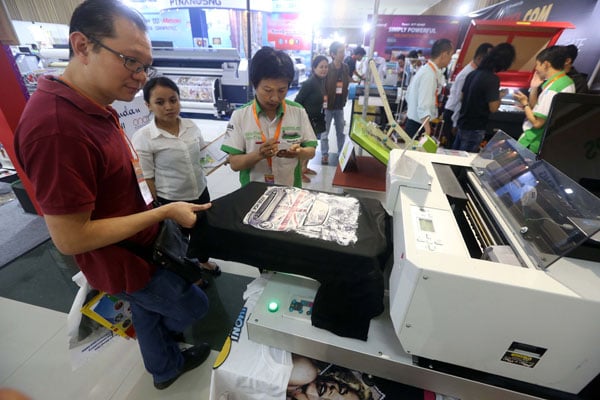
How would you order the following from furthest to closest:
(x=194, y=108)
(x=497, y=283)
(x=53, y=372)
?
1. (x=194, y=108)
2. (x=53, y=372)
3. (x=497, y=283)

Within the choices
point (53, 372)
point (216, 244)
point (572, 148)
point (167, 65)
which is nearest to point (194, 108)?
point (167, 65)

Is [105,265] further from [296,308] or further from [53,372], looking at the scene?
[53,372]

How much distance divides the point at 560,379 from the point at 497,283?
1.10 feet

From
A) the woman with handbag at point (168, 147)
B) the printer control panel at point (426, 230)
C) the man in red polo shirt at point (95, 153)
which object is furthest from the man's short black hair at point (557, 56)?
the man in red polo shirt at point (95, 153)

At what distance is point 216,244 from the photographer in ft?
3.06

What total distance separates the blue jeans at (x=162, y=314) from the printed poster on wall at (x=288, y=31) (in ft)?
26.3

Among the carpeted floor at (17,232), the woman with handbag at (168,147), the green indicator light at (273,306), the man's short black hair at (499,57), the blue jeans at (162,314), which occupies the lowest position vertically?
the carpeted floor at (17,232)

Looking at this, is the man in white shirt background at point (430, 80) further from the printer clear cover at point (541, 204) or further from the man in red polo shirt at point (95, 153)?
the man in red polo shirt at point (95, 153)

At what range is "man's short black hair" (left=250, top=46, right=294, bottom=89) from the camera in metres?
1.26

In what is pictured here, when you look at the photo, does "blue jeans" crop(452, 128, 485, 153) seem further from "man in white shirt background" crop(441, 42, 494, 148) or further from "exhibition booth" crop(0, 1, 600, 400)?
"exhibition booth" crop(0, 1, 600, 400)

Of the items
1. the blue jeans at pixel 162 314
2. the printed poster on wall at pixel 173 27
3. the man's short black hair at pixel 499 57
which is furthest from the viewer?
the printed poster on wall at pixel 173 27

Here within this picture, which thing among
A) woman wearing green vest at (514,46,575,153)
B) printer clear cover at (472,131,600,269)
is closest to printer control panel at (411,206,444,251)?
printer clear cover at (472,131,600,269)

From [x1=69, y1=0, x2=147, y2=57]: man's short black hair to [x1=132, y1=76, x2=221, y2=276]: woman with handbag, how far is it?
29.2 inches

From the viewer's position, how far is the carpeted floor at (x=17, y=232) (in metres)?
2.29
